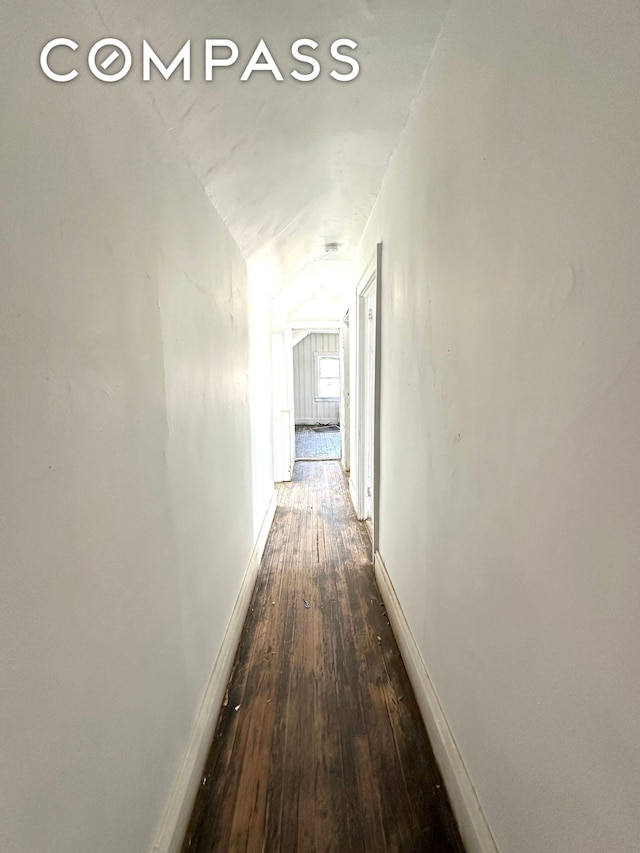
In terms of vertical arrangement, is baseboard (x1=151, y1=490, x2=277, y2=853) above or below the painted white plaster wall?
below

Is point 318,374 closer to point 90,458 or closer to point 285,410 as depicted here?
point 285,410

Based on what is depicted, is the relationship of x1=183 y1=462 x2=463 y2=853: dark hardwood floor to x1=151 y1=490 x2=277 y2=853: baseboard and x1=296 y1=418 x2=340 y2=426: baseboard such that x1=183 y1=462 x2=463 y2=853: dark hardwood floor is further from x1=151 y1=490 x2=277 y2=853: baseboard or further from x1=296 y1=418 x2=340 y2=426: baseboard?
x1=296 y1=418 x2=340 y2=426: baseboard

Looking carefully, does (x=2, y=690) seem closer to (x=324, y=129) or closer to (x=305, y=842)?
(x=305, y=842)

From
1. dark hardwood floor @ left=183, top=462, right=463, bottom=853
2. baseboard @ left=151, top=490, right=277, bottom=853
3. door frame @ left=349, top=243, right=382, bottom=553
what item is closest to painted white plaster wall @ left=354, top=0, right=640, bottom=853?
dark hardwood floor @ left=183, top=462, right=463, bottom=853

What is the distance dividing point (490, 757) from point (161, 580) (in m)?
0.92

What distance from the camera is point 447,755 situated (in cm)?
114

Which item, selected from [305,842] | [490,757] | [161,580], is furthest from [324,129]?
[305,842]

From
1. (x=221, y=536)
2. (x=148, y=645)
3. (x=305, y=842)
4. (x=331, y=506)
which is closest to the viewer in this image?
(x=148, y=645)

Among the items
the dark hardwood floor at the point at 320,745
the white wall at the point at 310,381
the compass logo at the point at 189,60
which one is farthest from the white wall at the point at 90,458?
the white wall at the point at 310,381

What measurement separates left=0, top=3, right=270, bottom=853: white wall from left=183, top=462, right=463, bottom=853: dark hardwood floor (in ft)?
0.94

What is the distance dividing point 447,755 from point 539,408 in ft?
3.66

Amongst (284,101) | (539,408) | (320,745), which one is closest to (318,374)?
(284,101)

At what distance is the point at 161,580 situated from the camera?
3.25 feet

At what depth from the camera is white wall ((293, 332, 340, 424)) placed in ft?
31.0
